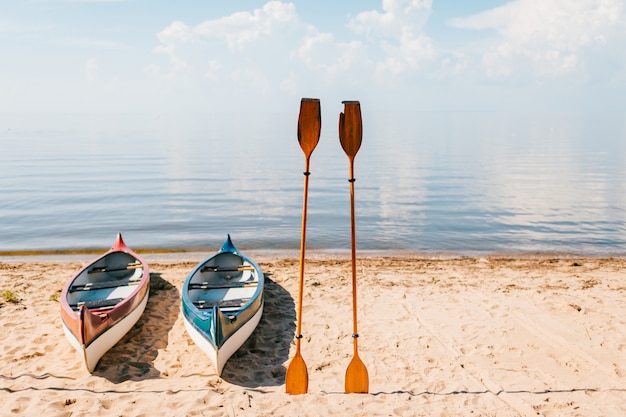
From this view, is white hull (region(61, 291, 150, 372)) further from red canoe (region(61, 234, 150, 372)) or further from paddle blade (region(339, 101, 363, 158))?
paddle blade (region(339, 101, 363, 158))

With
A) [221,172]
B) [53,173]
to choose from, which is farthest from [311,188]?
[53,173]

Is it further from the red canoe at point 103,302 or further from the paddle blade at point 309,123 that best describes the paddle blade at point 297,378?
the red canoe at point 103,302

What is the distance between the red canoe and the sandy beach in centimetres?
32

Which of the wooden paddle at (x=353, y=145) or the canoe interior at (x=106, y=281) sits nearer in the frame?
the wooden paddle at (x=353, y=145)

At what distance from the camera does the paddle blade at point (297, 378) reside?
→ 22.8 ft

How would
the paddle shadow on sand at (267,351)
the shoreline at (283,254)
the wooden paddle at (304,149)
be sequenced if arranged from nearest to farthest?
the wooden paddle at (304,149) < the paddle shadow on sand at (267,351) < the shoreline at (283,254)

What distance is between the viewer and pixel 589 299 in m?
10.8

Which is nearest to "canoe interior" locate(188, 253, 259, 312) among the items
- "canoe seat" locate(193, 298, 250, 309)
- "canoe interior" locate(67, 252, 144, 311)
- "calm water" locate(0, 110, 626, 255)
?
"canoe seat" locate(193, 298, 250, 309)

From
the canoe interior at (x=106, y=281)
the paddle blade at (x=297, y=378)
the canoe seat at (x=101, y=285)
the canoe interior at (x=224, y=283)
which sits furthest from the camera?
the canoe seat at (x=101, y=285)

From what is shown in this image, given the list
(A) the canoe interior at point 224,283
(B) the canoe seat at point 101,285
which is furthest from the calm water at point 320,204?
(B) the canoe seat at point 101,285

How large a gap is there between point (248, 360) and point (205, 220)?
14398 mm

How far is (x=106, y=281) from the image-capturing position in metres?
11.7

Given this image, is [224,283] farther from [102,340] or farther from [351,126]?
[351,126]

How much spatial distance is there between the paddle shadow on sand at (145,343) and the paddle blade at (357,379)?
10.1 feet
